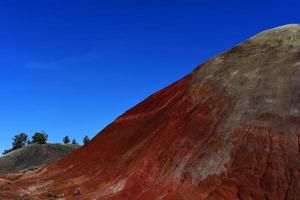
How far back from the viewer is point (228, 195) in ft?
72.8

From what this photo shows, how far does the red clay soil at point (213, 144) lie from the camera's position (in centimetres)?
2322

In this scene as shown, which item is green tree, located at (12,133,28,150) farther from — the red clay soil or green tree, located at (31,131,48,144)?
the red clay soil

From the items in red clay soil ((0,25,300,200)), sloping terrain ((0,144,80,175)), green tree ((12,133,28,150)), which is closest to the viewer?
red clay soil ((0,25,300,200))

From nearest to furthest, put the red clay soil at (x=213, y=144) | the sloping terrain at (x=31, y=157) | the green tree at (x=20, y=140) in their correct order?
1. the red clay soil at (x=213, y=144)
2. the sloping terrain at (x=31, y=157)
3. the green tree at (x=20, y=140)

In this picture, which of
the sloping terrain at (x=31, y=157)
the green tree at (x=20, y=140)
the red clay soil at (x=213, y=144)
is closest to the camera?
the red clay soil at (x=213, y=144)

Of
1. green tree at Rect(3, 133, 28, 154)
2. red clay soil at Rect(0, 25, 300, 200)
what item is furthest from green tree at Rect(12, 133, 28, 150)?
red clay soil at Rect(0, 25, 300, 200)

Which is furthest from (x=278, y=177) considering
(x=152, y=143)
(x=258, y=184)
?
(x=152, y=143)

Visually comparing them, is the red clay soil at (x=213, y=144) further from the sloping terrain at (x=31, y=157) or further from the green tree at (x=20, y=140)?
the green tree at (x=20, y=140)

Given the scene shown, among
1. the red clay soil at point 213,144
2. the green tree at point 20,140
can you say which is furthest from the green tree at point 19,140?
the red clay soil at point 213,144

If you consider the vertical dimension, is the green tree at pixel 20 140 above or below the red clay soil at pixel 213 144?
above

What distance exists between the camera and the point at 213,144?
84.7 ft

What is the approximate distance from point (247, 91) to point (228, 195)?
810cm

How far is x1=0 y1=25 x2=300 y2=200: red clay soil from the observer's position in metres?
23.2

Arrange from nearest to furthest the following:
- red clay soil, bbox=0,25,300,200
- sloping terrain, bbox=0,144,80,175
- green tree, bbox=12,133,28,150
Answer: red clay soil, bbox=0,25,300,200
sloping terrain, bbox=0,144,80,175
green tree, bbox=12,133,28,150
